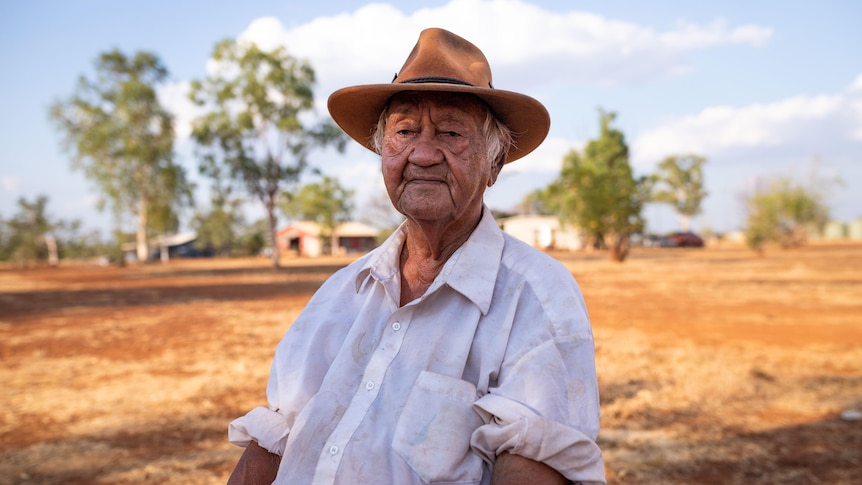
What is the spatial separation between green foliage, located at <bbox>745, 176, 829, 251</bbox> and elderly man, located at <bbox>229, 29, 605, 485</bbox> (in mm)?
39741

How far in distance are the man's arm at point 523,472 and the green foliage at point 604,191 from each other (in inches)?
1026

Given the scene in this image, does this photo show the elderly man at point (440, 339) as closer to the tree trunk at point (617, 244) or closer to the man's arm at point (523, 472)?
the man's arm at point (523, 472)

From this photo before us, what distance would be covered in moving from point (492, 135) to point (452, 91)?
21 centimetres

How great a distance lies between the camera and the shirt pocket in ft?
4.42

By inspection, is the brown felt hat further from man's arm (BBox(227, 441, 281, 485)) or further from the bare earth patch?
the bare earth patch

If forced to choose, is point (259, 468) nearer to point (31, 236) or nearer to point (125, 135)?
point (125, 135)

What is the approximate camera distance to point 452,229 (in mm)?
1757

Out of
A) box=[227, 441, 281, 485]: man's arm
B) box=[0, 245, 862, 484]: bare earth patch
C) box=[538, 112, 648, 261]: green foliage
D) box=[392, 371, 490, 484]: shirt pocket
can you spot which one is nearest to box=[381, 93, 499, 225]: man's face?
box=[392, 371, 490, 484]: shirt pocket

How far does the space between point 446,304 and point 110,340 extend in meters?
8.81

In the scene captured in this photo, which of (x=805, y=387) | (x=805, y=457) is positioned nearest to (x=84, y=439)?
(x=805, y=457)

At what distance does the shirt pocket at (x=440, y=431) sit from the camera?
1347 millimetres

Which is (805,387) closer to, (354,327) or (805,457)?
(805,457)

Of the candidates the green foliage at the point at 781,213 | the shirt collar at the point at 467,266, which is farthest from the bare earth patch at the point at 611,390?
the green foliage at the point at 781,213

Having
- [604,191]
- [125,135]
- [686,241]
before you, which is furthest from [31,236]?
[686,241]
